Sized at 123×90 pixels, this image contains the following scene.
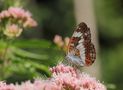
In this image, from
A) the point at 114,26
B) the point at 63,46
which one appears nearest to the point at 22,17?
the point at 63,46

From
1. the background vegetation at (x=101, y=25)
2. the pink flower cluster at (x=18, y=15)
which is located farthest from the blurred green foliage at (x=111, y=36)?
the pink flower cluster at (x=18, y=15)

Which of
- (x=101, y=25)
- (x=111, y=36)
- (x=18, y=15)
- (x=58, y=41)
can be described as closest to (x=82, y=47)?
(x=18, y=15)

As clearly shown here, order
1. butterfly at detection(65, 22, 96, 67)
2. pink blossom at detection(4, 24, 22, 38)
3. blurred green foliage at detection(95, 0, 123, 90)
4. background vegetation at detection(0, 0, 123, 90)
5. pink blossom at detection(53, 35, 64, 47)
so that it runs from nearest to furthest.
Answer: butterfly at detection(65, 22, 96, 67), pink blossom at detection(4, 24, 22, 38), pink blossom at detection(53, 35, 64, 47), blurred green foliage at detection(95, 0, 123, 90), background vegetation at detection(0, 0, 123, 90)

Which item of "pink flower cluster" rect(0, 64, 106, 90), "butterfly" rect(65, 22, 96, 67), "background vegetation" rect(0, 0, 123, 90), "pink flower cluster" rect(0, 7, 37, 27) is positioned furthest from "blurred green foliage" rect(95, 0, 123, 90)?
"pink flower cluster" rect(0, 64, 106, 90)

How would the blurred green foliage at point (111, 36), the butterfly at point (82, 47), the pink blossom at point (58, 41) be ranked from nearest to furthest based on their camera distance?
the butterfly at point (82, 47) < the pink blossom at point (58, 41) < the blurred green foliage at point (111, 36)

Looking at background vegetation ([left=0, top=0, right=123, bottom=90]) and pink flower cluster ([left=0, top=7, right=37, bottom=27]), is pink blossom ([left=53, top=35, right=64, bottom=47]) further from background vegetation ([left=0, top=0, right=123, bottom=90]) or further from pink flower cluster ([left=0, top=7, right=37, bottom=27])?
background vegetation ([left=0, top=0, right=123, bottom=90])

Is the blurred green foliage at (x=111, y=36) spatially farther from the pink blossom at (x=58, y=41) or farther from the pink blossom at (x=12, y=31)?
the pink blossom at (x=12, y=31)

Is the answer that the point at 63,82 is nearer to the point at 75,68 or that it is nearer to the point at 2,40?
the point at 75,68
